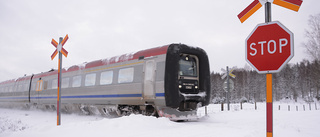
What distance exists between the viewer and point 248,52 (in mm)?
3867

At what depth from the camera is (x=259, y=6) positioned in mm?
4004

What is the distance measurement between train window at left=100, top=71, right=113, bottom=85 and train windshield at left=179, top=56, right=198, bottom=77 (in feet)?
12.9

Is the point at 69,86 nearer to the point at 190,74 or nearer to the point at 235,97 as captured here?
the point at 190,74

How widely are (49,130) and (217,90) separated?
197ft

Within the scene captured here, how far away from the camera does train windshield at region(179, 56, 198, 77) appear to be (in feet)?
33.6

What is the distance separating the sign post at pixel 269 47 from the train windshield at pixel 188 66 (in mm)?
6369

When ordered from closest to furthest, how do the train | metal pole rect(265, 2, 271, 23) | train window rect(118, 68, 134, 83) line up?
metal pole rect(265, 2, 271, 23) < the train < train window rect(118, 68, 134, 83)

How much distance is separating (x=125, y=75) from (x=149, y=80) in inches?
71.5

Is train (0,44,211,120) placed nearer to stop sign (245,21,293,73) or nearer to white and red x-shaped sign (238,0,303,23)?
white and red x-shaped sign (238,0,303,23)

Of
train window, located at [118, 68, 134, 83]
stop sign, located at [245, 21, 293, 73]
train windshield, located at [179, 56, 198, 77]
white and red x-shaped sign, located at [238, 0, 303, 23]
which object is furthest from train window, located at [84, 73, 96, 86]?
stop sign, located at [245, 21, 293, 73]

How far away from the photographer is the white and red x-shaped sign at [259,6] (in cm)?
371

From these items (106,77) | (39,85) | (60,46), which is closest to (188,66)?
(106,77)

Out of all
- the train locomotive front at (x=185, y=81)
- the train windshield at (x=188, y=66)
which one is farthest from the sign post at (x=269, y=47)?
the train windshield at (x=188, y=66)

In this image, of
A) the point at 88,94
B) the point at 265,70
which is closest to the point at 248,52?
the point at 265,70
